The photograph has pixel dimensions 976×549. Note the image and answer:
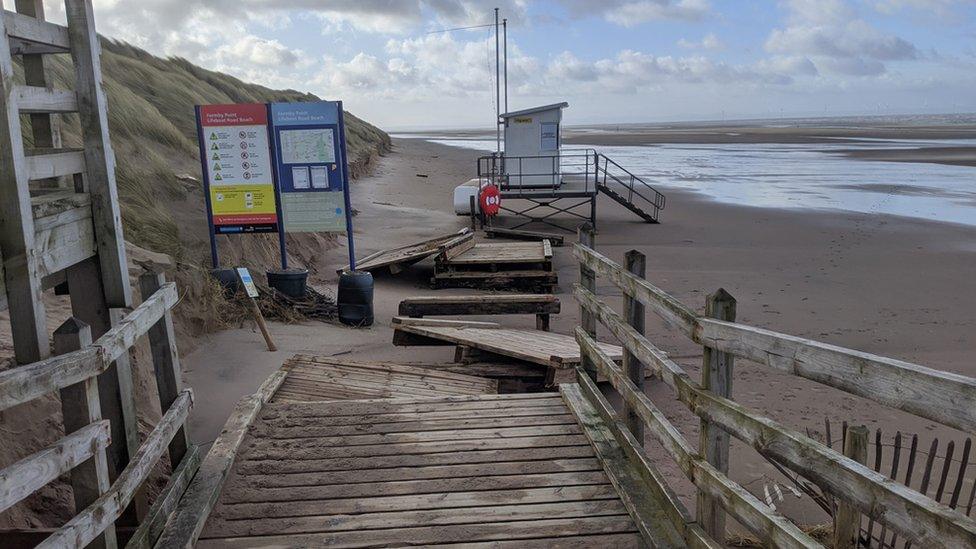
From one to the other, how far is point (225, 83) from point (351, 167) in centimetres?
726

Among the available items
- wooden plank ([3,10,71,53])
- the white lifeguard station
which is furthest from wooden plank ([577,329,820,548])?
the white lifeguard station

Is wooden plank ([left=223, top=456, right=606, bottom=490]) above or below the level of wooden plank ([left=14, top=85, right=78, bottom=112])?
below

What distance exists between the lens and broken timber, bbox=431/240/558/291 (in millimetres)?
13633

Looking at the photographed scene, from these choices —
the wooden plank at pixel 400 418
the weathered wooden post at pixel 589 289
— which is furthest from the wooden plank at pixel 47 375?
the weathered wooden post at pixel 589 289

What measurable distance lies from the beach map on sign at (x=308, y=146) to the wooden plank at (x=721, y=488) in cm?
728

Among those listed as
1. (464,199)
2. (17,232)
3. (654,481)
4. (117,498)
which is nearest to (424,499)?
(654,481)

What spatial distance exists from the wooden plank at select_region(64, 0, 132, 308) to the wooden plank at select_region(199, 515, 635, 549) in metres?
1.47

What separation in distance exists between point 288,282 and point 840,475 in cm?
900

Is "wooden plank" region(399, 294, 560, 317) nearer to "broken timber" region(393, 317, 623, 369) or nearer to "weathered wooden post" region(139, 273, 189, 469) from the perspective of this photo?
"broken timber" region(393, 317, 623, 369)

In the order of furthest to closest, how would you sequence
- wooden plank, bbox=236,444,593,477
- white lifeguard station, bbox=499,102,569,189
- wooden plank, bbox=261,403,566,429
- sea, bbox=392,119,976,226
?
sea, bbox=392,119,976,226 < white lifeguard station, bbox=499,102,569,189 < wooden plank, bbox=261,403,566,429 < wooden plank, bbox=236,444,593,477

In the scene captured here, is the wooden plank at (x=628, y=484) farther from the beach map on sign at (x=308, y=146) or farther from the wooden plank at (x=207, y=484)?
the beach map on sign at (x=308, y=146)

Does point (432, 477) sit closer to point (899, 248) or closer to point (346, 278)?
point (346, 278)

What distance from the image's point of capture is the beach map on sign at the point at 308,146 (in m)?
10.8

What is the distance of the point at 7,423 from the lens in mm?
4422
